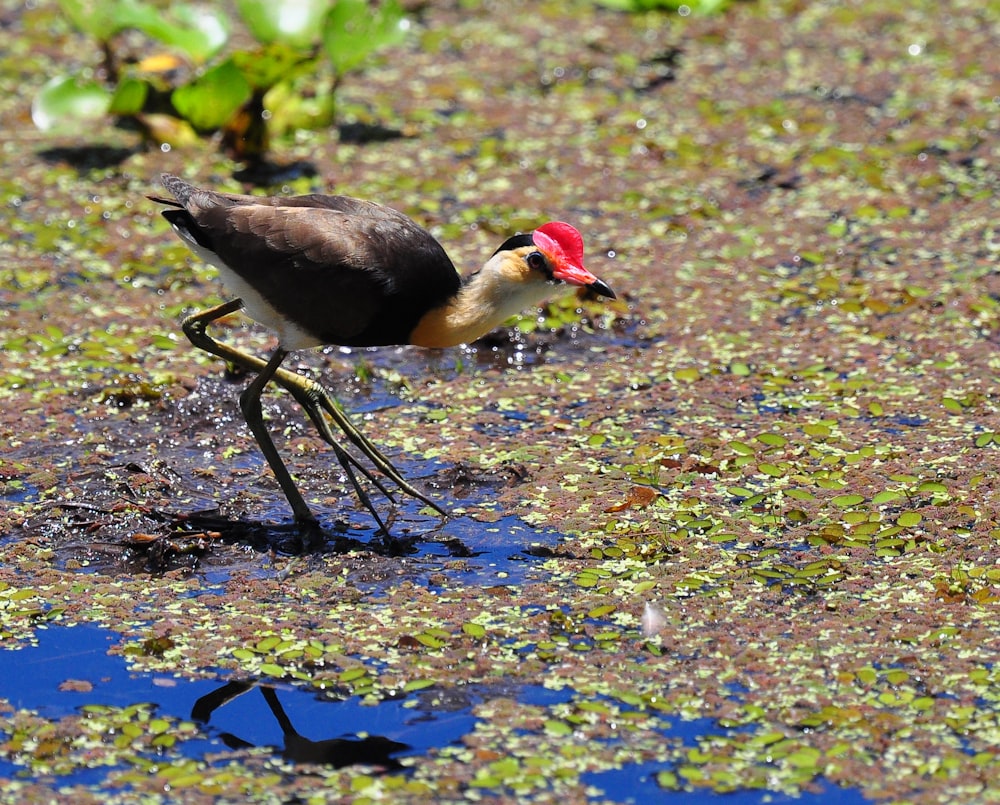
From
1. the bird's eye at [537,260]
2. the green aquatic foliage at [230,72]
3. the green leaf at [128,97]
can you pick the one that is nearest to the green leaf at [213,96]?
the green aquatic foliage at [230,72]

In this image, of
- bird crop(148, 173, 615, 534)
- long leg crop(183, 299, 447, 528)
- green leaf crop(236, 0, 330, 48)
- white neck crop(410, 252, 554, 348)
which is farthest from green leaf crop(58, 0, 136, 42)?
white neck crop(410, 252, 554, 348)

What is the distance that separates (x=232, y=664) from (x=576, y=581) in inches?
50.5

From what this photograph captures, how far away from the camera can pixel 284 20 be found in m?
9.30

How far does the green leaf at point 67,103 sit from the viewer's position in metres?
9.04

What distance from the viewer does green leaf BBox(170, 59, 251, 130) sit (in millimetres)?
8805

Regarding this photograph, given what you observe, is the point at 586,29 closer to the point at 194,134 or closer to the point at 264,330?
the point at 194,134

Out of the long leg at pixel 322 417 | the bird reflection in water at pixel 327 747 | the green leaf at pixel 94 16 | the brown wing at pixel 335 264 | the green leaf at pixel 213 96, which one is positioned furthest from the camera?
the green leaf at pixel 94 16

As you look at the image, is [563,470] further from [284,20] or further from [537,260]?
[284,20]

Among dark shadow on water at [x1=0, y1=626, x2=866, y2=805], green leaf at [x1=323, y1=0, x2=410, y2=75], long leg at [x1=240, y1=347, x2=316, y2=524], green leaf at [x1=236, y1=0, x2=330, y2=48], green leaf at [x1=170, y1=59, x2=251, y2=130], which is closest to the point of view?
dark shadow on water at [x1=0, y1=626, x2=866, y2=805]

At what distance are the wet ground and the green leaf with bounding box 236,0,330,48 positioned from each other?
68cm

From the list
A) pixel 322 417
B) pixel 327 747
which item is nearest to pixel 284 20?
pixel 322 417

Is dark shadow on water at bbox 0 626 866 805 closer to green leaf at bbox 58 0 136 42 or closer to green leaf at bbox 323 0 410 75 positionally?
green leaf at bbox 323 0 410 75

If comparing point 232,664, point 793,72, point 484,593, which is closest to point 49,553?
point 232,664

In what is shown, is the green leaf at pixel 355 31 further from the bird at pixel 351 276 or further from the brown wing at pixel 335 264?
the brown wing at pixel 335 264
